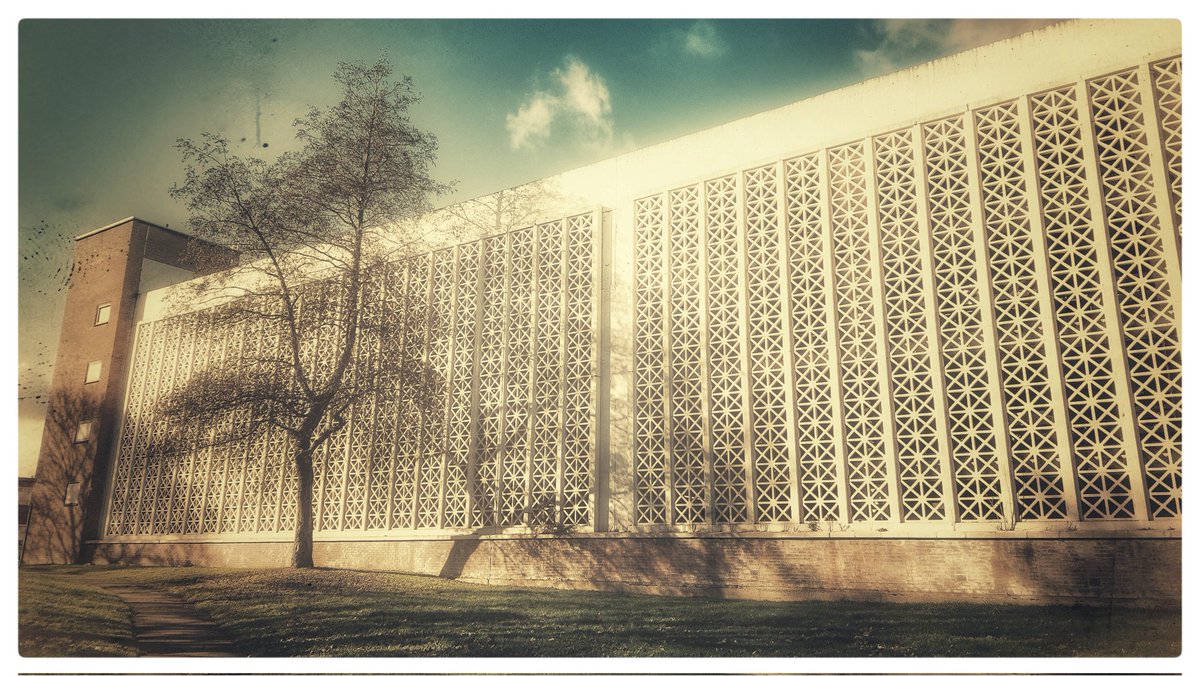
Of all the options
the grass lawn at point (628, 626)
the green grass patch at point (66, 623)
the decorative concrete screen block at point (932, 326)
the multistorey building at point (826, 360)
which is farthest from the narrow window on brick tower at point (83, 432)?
the decorative concrete screen block at point (932, 326)

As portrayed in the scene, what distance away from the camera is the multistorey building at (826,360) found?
29.5 ft

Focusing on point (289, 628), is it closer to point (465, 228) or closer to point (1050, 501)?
point (465, 228)

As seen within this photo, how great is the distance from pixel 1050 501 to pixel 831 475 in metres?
2.50

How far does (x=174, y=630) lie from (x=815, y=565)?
305 inches

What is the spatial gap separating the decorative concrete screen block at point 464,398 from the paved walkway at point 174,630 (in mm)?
2812

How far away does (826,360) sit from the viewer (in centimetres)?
1084

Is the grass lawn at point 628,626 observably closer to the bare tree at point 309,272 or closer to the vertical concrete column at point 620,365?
the vertical concrete column at point 620,365

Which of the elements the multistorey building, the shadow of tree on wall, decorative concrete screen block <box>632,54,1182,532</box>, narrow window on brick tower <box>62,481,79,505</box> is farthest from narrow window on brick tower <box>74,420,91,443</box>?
decorative concrete screen block <box>632,54,1182,532</box>

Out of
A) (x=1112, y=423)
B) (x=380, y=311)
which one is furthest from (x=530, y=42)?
(x=1112, y=423)

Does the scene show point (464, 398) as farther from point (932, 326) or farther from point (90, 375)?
point (90, 375)

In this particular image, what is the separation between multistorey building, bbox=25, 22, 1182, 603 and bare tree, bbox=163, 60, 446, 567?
1.13 feet

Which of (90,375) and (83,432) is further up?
(90,375)

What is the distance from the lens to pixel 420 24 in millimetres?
10188

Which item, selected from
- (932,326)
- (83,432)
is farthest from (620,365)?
(83,432)
